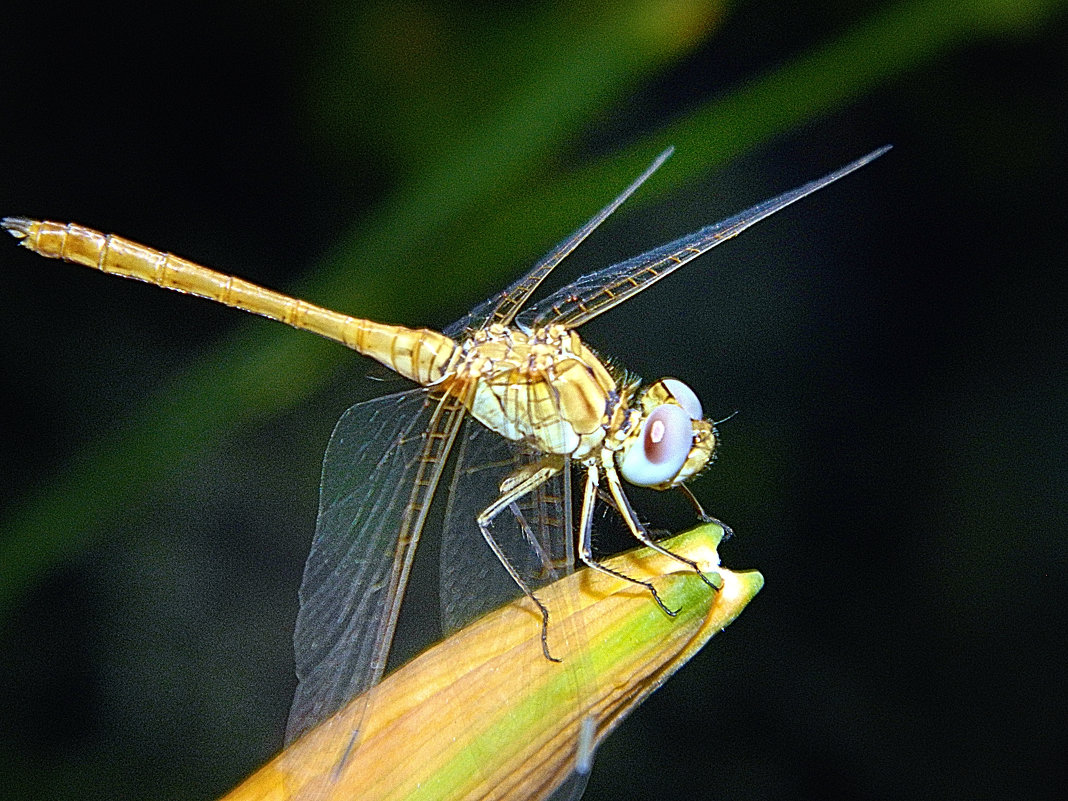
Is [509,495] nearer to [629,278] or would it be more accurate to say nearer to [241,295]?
[629,278]

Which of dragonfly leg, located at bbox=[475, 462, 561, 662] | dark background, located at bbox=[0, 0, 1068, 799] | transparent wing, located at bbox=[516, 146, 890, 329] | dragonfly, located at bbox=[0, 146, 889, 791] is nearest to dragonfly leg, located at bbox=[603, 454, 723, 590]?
dragonfly, located at bbox=[0, 146, 889, 791]

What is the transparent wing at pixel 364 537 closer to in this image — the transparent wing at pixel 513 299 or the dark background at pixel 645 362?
the transparent wing at pixel 513 299

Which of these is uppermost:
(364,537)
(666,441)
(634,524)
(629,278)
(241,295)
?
(241,295)

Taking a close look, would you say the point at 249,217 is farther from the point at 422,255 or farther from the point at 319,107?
the point at 422,255

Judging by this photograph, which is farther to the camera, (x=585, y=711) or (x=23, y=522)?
(x=23, y=522)

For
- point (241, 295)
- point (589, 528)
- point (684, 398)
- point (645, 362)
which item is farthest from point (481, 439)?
point (645, 362)

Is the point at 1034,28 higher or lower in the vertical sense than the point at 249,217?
lower

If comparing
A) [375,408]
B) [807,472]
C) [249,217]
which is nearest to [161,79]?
[249,217]
